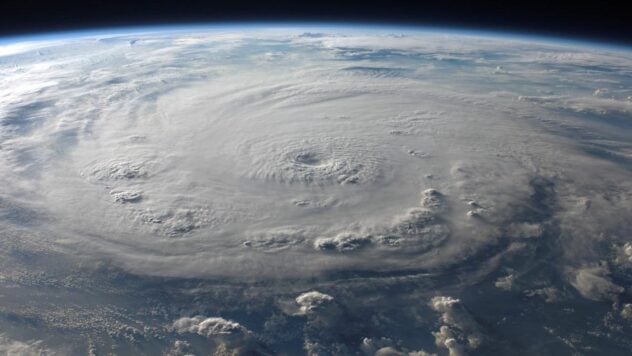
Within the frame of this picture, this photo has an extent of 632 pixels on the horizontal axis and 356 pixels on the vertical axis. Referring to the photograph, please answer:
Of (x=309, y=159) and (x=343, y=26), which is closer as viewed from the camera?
(x=343, y=26)

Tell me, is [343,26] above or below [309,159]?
above

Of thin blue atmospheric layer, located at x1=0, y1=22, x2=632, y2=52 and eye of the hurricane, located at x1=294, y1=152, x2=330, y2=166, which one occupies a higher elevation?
thin blue atmospheric layer, located at x1=0, y1=22, x2=632, y2=52

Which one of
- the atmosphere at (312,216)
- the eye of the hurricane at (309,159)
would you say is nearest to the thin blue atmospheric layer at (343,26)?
the atmosphere at (312,216)

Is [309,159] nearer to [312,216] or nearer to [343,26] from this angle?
[312,216]

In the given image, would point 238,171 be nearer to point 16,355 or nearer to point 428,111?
point 16,355

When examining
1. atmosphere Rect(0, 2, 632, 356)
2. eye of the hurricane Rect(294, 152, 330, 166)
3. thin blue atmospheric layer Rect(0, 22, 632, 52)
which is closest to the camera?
thin blue atmospheric layer Rect(0, 22, 632, 52)

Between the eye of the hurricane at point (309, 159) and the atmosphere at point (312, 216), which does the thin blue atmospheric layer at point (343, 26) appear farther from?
the eye of the hurricane at point (309, 159)

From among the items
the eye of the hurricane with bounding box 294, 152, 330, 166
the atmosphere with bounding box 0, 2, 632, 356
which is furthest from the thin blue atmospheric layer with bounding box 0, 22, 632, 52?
the eye of the hurricane with bounding box 294, 152, 330, 166

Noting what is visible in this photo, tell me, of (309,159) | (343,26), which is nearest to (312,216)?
(309,159)

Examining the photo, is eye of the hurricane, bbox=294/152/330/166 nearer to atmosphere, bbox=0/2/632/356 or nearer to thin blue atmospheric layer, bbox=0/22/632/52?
atmosphere, bbox=0/2/632/356

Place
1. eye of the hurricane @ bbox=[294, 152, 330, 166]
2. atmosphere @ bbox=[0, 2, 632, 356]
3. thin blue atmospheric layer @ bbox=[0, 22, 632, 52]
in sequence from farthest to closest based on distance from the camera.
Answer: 1. eye of the hurricane @ bbox=[294, 152, 330, 166]
2. atmosphere @ bbox=[0, 2, 632, 356]
3. thin blue atmospheric layer @ bbox=[0, 22, 632, 52]

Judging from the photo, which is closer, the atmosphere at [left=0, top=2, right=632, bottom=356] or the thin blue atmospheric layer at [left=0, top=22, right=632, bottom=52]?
the thin blue atmospheric layer at [left=0, top=22, right=632, bottom=52]
